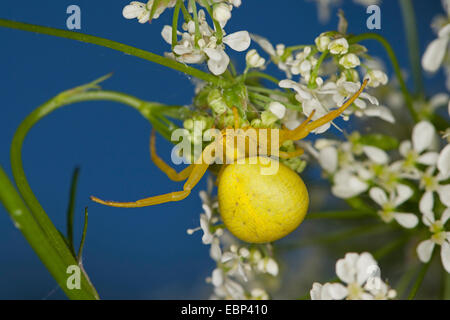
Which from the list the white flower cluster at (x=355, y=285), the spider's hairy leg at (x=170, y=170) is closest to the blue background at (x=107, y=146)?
the spider's hairy leg at (x=170, y=170)

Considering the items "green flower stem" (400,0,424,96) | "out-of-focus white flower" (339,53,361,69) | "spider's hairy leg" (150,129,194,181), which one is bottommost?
"spider's hairy leg" (150,129,194,181)

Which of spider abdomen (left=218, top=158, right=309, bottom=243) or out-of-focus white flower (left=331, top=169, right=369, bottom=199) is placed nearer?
spider abdomen (left=218, top=158, right=309, bottom=243)

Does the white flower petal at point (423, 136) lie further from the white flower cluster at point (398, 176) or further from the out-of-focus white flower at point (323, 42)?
the out-of-focus white flower at point (323, 42)

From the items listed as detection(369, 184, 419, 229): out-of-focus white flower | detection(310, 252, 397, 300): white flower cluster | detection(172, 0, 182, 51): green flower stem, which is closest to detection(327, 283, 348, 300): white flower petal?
detection(310, 252, 397, 300): white flower cluster

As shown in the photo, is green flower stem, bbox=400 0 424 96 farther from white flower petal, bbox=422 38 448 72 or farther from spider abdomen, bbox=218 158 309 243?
spider abdomen, bbox=218 158 309 243

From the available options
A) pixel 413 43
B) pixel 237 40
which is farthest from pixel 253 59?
pixel 413 43

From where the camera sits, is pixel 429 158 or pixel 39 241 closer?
pixel 39 241

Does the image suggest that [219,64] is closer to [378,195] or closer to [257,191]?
[257,191]
